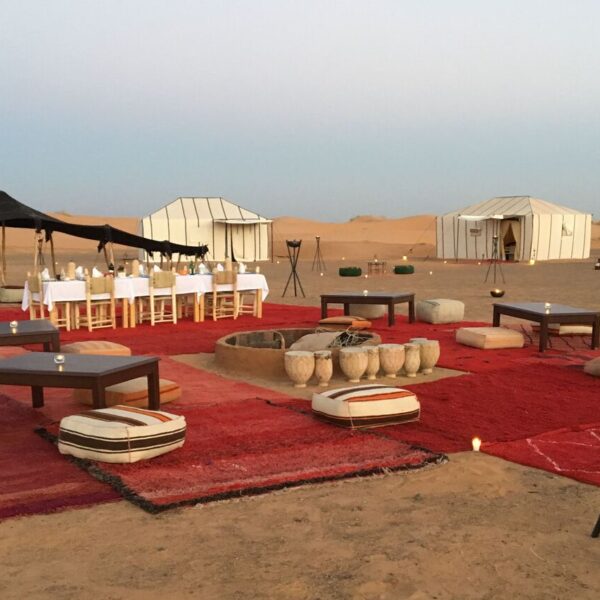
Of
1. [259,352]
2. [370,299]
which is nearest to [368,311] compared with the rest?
[370,299]

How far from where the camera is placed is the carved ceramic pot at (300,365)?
20.2 ft

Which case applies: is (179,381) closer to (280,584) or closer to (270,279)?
(280,584)

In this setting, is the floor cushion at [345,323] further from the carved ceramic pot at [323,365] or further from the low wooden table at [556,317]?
the carved ceramic pot at [323,365]

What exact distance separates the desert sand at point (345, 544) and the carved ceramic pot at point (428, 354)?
8.00 ft

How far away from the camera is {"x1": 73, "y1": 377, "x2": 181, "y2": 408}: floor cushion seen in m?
5.25

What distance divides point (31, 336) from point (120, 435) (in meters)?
2.52

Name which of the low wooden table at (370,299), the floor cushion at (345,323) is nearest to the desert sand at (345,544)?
the floor cushion at (345,323)

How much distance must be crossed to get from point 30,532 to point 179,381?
3.33 meters

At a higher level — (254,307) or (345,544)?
(254,307)

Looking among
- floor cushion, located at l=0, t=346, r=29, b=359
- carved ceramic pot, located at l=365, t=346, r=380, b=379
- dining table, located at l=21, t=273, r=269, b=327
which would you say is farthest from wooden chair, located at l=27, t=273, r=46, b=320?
carved ceramic pot, located at l=365, t=346, r=380, b=379

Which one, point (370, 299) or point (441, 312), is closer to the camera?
point (370, 299)

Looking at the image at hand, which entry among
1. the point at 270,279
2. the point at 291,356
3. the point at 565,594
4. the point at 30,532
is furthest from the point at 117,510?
→ the point at 270,279

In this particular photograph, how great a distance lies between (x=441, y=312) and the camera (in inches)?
407

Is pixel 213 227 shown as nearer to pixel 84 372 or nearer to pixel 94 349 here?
pixel 94 349
